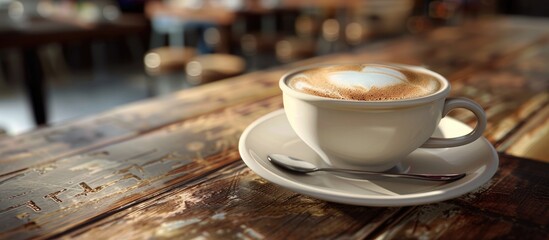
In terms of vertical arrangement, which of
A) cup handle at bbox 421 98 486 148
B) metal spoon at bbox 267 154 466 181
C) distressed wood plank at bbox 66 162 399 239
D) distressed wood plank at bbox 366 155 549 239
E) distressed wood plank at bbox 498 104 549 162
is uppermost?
cup handle at bbox 421 98 486 148

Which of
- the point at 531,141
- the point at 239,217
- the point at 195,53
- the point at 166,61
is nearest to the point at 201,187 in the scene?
the point at 239,217

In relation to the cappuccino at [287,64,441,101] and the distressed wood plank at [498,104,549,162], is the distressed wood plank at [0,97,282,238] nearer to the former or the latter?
the cappuccino at [287,64,441,101]

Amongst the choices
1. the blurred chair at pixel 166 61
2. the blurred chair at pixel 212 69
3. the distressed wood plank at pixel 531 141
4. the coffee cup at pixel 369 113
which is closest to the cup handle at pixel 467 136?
the coffee cup at pixel 369 113

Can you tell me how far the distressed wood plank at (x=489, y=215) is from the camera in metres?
0.42

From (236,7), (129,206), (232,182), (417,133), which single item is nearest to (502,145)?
(417,133)

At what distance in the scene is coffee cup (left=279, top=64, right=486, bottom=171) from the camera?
1.46ft

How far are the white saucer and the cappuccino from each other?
0.26ft

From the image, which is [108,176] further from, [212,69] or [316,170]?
[212,69]

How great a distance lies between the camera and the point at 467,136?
19.9 inches

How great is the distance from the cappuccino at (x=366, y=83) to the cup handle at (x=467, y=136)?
0.02 metres

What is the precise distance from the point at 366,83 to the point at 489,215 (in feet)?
0.56

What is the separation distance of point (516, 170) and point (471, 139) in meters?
0.09

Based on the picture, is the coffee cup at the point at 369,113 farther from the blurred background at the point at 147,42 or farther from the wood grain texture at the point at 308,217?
the blurred background at the point at 147,42

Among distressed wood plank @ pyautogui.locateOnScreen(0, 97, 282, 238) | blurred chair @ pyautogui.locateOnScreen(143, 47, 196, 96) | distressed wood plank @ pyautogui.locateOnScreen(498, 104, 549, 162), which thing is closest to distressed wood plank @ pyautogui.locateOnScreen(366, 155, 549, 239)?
distressed wood plank @ pyautogui.locateOnScreen(498, 104, 549, 162)
